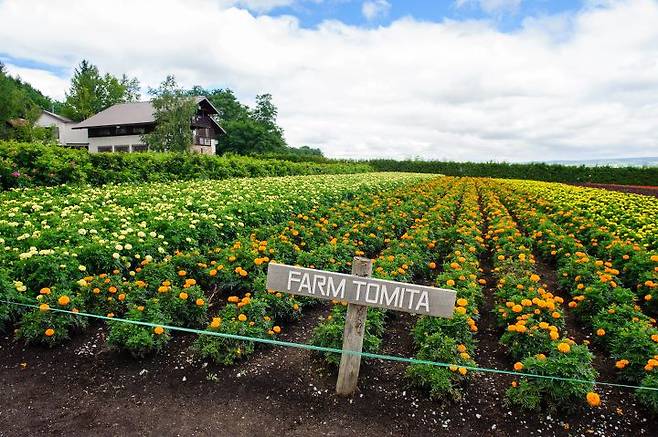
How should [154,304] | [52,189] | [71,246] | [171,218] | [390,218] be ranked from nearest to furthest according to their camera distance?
[154,304], [71,246], [171,218], [390,218], [52,189]

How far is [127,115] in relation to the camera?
145 feet

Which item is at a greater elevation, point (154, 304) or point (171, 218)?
point (171, 218)

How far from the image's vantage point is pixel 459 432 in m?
3.01

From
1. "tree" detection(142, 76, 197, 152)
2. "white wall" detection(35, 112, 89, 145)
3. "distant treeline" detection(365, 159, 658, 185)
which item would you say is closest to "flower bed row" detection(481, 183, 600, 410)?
"tree" detection(142, 76, 197, 152)

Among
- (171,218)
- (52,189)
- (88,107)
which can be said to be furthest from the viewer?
(88,107)

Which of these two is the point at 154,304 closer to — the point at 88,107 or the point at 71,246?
the point at 71,246

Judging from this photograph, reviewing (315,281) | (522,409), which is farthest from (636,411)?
(315,281)

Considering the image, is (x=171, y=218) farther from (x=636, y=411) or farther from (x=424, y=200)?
(x=424, y=200)

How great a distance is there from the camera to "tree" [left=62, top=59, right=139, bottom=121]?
200 ft

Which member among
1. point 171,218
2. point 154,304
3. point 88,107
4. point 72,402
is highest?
point 88,107

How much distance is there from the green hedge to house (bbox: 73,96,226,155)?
2614 centimetres

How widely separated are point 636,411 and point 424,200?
8898mm

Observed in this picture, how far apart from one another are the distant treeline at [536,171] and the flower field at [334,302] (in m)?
34.4

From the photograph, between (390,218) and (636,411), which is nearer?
(636,411)
